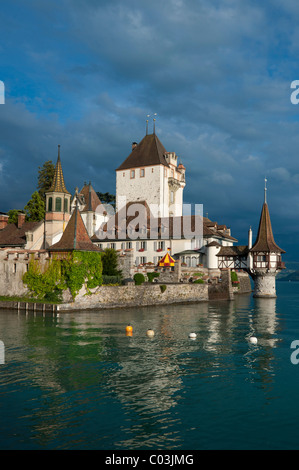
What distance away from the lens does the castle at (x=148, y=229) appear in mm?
53094

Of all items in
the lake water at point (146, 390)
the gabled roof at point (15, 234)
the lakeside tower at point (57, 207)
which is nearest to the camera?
the lake water at point (146, 390)

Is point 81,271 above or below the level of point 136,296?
above

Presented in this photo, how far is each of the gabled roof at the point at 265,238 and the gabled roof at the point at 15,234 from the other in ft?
105

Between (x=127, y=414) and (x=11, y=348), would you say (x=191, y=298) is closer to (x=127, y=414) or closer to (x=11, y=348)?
(x=11, y=348)

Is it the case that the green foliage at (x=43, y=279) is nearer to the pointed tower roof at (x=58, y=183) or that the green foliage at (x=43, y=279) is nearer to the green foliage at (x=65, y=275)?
the green foliage at (x=65, y=275)

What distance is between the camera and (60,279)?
39.8m

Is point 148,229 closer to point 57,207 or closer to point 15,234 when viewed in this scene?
point 57,207

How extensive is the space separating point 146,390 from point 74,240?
26.4m

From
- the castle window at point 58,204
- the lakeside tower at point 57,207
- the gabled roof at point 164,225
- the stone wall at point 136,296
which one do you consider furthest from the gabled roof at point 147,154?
the stone wall at point 136,296

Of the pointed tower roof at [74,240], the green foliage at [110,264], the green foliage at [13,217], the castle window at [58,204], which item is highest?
the green foliage at [13,217]

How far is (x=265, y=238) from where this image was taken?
212ft

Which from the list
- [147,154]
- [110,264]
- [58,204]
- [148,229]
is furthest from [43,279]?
[147,154]

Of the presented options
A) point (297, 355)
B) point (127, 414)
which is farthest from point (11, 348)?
point (297, 355)

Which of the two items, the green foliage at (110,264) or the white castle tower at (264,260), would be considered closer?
the green foliage at (110,264)
